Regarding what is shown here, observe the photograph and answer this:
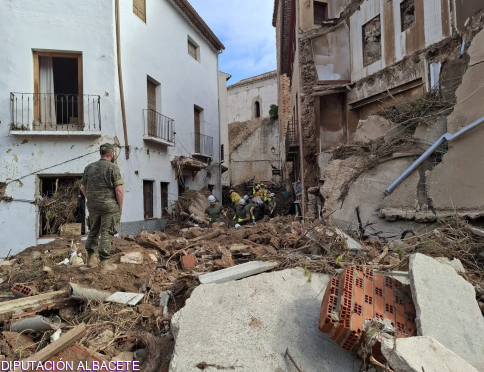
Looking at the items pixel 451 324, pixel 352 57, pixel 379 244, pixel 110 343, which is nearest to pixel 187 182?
pixel 352 57

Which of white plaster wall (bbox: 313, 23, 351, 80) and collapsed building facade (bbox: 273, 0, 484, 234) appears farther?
white plaster wall (bbox: 313, 23, 351, 80)

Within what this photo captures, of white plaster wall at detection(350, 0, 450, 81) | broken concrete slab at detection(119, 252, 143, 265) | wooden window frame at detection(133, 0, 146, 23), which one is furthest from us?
wooden window frame at detection(133, 0, 146, 23)

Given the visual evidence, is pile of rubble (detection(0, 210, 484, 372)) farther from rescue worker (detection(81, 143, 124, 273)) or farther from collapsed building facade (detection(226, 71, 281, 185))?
collapsed building facade (detection(226, 71, 281, 185))

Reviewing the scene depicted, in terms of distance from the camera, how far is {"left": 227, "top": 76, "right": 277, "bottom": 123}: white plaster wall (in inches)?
1187

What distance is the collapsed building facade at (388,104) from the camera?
5.57 metres

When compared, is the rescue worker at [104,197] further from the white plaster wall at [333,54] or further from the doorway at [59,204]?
the white plaster wall at [333,54]

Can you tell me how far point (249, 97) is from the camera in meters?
31.4

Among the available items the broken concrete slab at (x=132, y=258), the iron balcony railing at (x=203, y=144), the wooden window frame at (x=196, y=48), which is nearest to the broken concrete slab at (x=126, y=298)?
the broken concrete slab at (x=132, y=258)

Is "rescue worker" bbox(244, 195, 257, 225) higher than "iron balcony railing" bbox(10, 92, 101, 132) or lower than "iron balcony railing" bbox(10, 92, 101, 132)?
lower

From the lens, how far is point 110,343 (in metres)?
3.11

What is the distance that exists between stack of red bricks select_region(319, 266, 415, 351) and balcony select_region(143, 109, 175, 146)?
331 inches

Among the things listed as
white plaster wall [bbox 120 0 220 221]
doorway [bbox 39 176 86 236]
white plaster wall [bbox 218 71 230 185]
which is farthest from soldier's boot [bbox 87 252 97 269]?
white plaster wall [bbox 218 71 230 185]

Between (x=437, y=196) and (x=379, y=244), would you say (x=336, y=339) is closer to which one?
(x=379, y=244)

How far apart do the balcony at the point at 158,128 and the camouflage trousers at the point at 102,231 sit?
5912 mm
